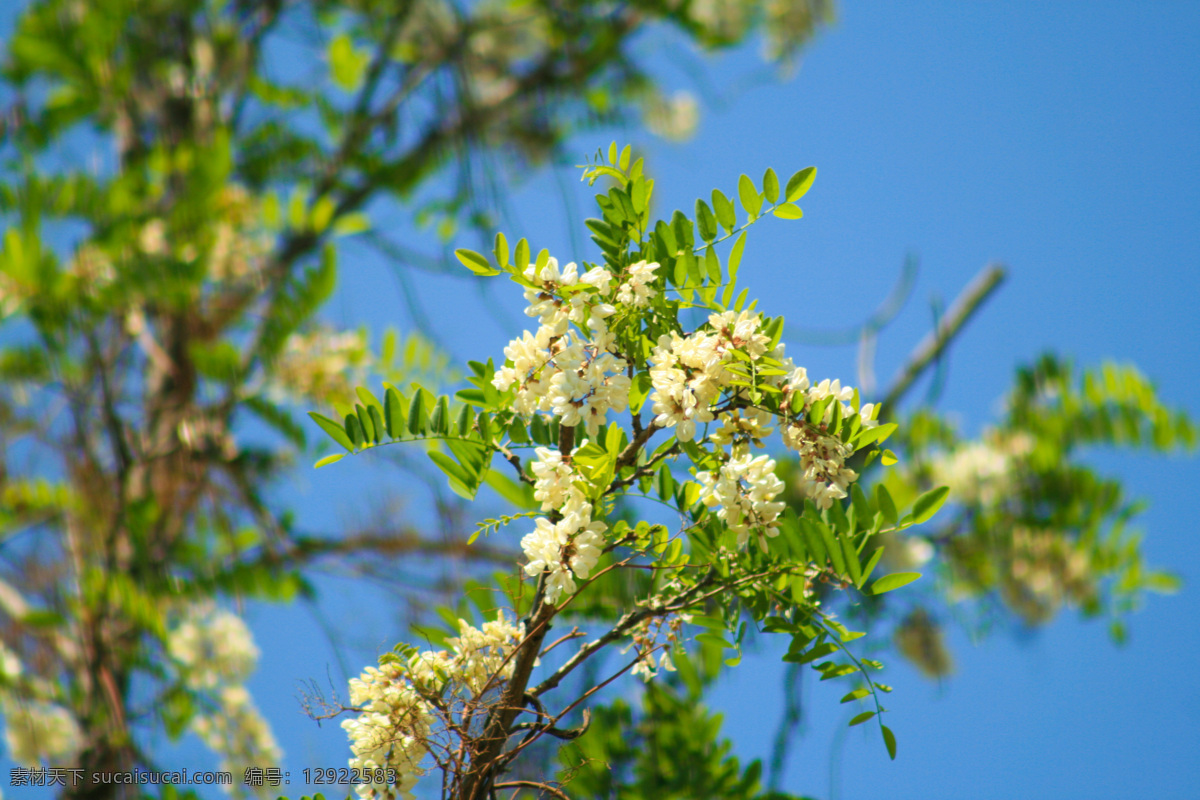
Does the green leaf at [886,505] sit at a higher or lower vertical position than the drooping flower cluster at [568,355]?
lower

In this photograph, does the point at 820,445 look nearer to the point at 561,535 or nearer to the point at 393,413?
the point at 561,535

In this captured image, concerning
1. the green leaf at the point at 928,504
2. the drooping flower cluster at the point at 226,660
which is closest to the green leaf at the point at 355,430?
the green leaf at the point at 928,504

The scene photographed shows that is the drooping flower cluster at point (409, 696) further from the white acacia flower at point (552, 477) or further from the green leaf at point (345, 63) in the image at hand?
the green leaf at point (345, 63)

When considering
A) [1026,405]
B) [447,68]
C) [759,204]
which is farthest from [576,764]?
[1026,405]

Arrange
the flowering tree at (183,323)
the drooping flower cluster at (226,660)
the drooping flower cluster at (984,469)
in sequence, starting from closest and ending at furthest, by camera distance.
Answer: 1. the flowering tree at (183,323)
2. the drooping flower cluster at (226,660)
3. the drooping flower cluster at (984,469)

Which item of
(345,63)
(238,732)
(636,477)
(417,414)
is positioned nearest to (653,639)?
(636,477)

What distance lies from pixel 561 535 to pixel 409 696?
13cm

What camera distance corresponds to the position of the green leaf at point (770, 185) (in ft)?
1.47

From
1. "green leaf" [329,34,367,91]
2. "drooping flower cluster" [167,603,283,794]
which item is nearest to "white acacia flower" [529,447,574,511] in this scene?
"drooping flower cluster" [167,603,283,794]

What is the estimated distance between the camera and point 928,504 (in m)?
0.43

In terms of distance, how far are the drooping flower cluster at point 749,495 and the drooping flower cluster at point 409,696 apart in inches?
5.3

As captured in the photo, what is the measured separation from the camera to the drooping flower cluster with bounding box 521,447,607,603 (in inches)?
14.6

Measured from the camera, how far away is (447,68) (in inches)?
35.7

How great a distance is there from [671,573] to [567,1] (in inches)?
46.2
